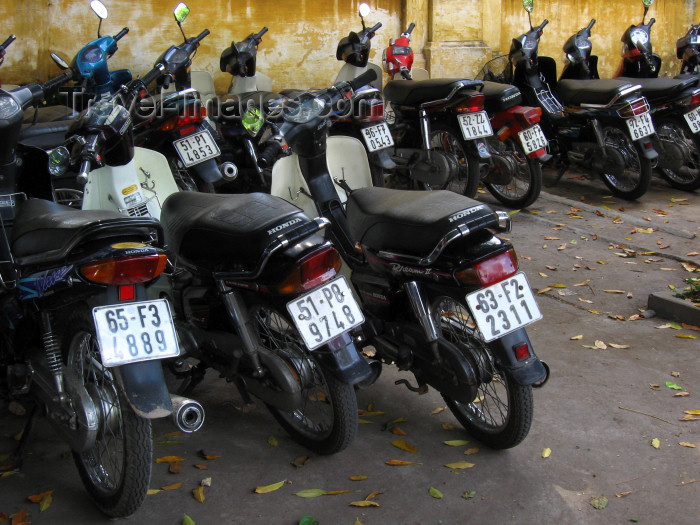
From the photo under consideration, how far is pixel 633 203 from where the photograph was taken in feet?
25.5

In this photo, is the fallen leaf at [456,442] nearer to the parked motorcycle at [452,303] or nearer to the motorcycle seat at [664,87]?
the parked motorcycle at [452,303]

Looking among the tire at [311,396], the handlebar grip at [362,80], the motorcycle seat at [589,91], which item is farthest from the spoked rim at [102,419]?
the motorcycle seat at [589,91]

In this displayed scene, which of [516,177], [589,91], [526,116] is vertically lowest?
[516,177]

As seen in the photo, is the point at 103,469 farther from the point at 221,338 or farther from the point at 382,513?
the point at 382,513

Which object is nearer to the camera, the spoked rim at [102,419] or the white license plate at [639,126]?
the spoked rim at [102,419]

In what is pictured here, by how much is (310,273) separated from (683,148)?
5.79 meters

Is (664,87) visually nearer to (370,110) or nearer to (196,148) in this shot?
(370,110)

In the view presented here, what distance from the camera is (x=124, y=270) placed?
2826 mm

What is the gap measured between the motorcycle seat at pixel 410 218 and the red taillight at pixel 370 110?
2372 millimetres

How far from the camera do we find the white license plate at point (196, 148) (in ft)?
19.0

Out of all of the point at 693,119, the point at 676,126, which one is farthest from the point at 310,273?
the point at 676,126

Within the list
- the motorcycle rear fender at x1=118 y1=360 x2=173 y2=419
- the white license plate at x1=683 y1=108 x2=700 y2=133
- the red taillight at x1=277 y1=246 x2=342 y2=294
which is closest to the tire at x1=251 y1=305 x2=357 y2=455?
the red taillight at x1=277 y1=246 x2=342 y2=294

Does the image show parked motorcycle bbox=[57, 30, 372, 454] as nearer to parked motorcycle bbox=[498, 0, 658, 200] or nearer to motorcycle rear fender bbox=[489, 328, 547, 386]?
motorcycle rear fender bbox=[489, 328, 547, 386]

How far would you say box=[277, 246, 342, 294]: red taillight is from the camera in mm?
3215
